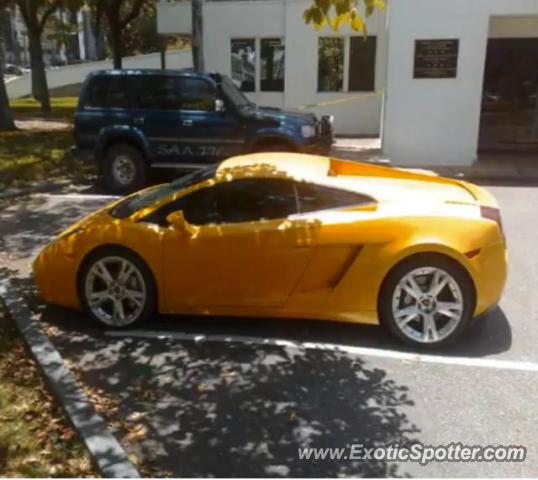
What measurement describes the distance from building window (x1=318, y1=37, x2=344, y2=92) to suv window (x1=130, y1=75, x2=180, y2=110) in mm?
8939

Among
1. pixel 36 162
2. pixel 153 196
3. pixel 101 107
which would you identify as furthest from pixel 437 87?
pixel 153 196

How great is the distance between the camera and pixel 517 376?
440 centimetres

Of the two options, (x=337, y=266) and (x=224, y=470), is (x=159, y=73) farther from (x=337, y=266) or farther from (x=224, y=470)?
(x=224, y=470)

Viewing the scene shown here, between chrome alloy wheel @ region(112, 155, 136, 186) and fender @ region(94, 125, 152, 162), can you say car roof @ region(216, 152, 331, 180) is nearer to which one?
fender @ region(94, 125, 152, 162)

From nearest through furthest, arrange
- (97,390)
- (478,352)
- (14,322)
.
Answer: (97,390)
(478,352)
(14,322)

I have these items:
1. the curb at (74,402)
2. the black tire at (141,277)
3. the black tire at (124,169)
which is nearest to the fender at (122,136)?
the black tire at (124,169)

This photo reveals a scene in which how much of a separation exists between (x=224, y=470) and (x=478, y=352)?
2.29 m

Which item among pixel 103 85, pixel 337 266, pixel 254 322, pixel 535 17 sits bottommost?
pixel 254 322

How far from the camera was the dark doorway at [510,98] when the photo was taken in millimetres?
15117

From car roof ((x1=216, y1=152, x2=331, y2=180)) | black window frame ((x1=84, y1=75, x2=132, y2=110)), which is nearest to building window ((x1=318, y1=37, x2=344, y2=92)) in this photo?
black window frame ((x1=84, y1=75, x2=132, y2=110))

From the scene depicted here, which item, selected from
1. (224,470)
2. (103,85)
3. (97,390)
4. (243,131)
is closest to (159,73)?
(103,85)

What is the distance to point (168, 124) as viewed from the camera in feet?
35.3

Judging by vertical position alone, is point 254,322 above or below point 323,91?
below

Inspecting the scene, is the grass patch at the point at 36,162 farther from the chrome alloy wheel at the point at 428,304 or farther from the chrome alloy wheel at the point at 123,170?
the chrome alloy wheel at the point at 428,304
